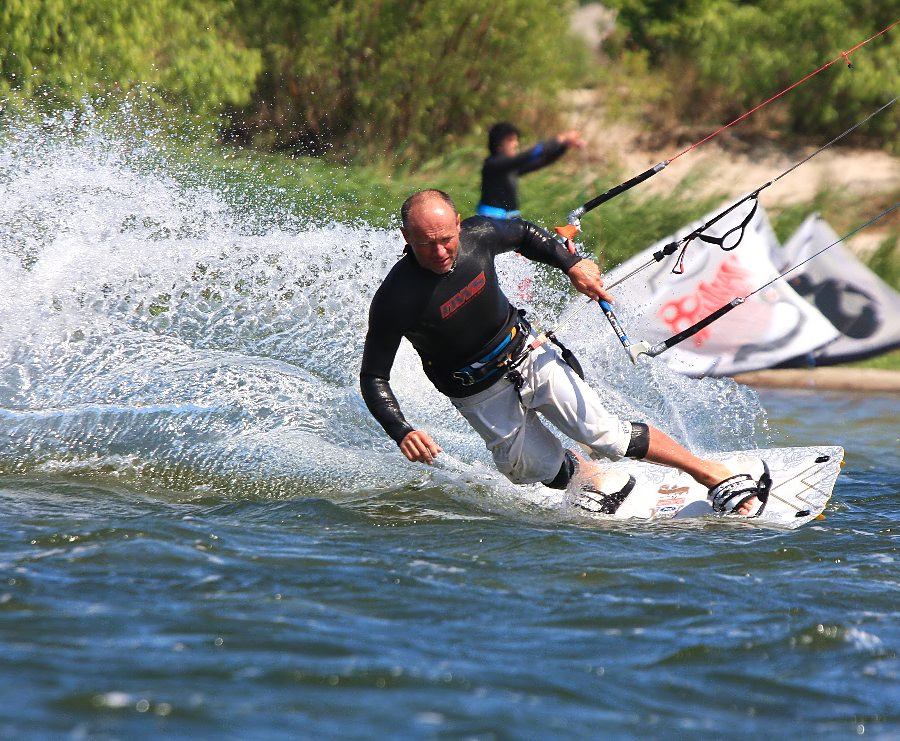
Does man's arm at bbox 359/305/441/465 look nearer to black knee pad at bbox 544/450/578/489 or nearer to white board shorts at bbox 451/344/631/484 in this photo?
white board shorts at bbox 451/344/631/484

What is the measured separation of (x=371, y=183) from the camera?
13.1 meters

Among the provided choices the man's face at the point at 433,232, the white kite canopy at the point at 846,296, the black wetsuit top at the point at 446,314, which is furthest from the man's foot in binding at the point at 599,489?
the white kite canopy at the point at 846,296

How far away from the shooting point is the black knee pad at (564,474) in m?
6.35

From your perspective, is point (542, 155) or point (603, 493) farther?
point (542, 155)

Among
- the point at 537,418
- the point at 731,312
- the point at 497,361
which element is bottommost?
the point at 537,418

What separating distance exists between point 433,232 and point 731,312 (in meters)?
6.34

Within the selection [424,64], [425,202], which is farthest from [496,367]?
[424,64]

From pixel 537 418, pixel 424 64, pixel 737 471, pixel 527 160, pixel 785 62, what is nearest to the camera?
pixel 537 418

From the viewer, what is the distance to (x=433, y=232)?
5402 millimetres

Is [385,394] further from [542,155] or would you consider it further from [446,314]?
[542,155]

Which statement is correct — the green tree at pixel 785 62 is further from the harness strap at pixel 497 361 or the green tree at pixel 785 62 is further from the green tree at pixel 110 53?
the harness strap at pixel 497 361

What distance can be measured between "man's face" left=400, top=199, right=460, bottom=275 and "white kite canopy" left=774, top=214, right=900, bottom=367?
22.4ft

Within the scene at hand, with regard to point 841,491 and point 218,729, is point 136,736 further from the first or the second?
point 841,491

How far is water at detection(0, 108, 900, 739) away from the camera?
3678 mm
